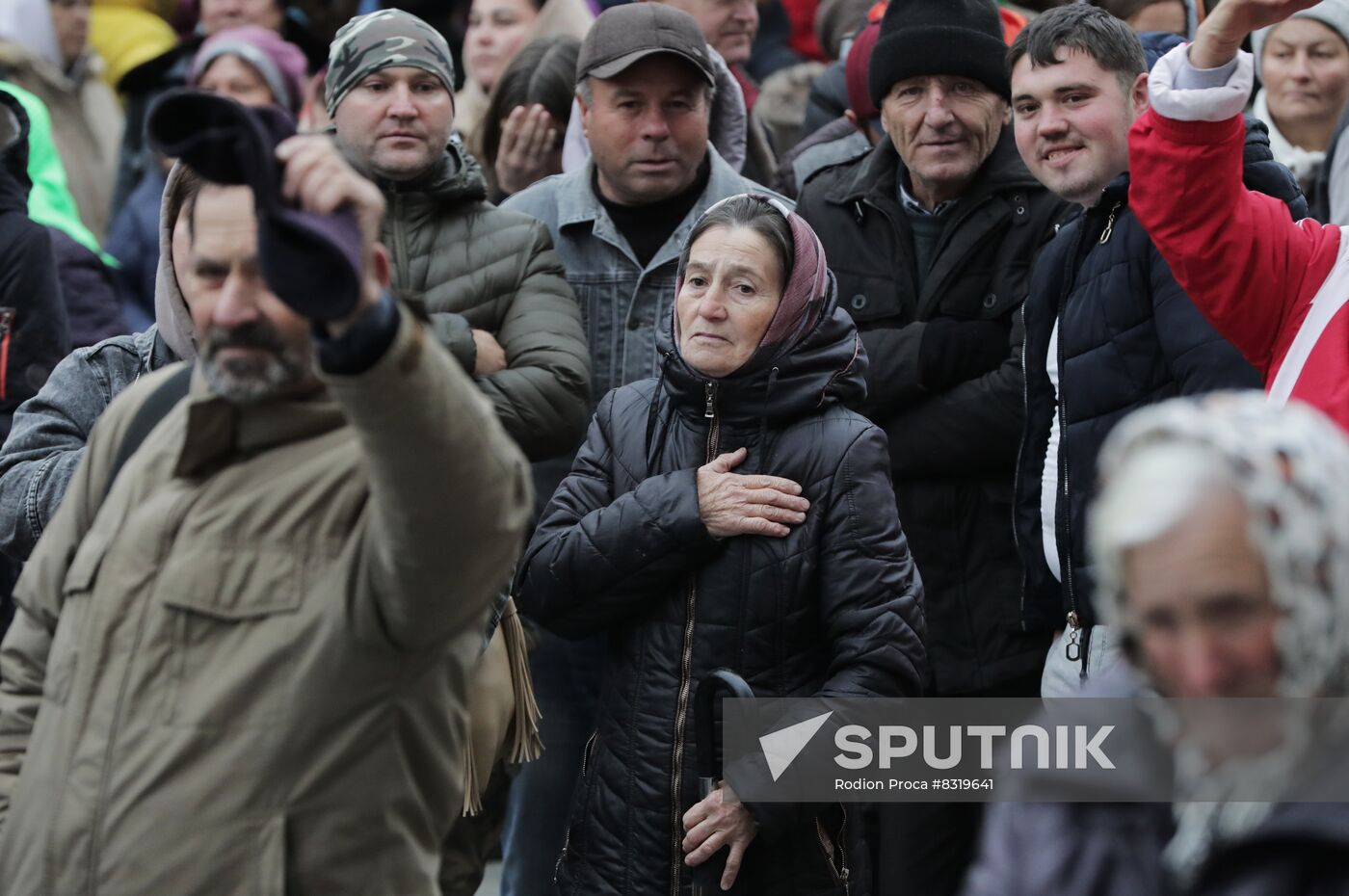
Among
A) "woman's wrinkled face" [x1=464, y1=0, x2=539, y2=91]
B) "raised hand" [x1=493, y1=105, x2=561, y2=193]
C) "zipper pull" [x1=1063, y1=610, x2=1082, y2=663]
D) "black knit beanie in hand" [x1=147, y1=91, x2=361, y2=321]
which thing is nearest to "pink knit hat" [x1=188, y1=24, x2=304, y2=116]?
"woman's wrinkled face" [x1=464, y1=0, x2=539, y2=91]

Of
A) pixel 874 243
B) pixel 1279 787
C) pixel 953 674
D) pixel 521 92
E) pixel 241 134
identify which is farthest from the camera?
pixel 521 92

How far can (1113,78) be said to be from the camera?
484 cm

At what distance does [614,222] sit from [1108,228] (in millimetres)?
1463

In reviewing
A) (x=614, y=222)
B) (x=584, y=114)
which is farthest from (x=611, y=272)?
(x=584, y=114)

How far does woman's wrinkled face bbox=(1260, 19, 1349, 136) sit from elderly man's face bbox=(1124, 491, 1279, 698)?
196 inches

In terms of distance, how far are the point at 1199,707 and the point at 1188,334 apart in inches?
91.7

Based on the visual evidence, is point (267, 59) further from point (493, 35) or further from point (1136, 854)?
point (1136, 854)

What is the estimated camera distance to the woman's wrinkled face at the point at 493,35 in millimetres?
7371

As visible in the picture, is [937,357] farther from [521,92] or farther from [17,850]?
[17,850]

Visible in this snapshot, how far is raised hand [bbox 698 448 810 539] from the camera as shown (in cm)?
405

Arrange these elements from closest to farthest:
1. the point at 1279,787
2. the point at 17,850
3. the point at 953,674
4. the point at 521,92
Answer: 1. the point at 1279,787
2. the point at 17,850
3. the point at 953,674
4. the point at 521,92

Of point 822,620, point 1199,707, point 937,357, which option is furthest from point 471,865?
point 1199,707

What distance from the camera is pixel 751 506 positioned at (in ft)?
13.3

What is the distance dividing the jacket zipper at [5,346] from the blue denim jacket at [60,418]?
947 millimetres
